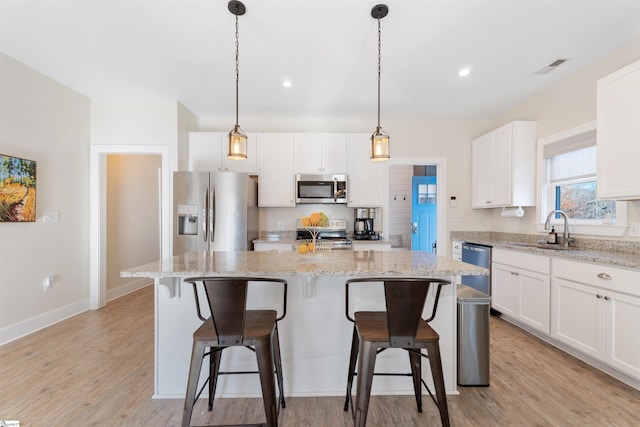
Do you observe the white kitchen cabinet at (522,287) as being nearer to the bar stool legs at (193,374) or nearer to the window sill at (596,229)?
the window sill at (596,229)

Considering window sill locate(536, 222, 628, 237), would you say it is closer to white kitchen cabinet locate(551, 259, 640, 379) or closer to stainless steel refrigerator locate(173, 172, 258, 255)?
white kitchen cabinet locate(551, 259, 640, 379)

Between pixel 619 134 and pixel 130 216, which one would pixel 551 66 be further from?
pixel 130 216

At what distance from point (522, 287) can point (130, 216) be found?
5429 millimetres

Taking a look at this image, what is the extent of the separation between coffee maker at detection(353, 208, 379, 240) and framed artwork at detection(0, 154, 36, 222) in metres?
3.72

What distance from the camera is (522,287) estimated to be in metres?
2.94

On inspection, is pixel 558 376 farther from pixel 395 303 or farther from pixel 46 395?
pixel 46 395

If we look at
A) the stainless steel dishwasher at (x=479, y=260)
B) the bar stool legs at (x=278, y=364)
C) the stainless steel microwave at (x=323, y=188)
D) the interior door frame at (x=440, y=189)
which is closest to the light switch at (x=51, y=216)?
the stainless steel microwave at (x=323, y=188)

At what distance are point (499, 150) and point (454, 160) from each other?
0.75 meters

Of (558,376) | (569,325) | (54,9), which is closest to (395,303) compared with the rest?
(558,376)

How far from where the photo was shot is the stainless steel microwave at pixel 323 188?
4051 mm

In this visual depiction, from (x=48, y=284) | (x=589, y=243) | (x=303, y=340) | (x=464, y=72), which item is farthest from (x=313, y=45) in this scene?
(x=48, y=284)

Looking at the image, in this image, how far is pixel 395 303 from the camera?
1.30 metres

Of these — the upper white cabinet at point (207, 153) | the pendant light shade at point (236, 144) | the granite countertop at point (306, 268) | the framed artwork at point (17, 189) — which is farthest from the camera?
the upper white cabinet at point (207, 153)

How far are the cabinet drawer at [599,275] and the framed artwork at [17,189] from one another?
16.7ft
